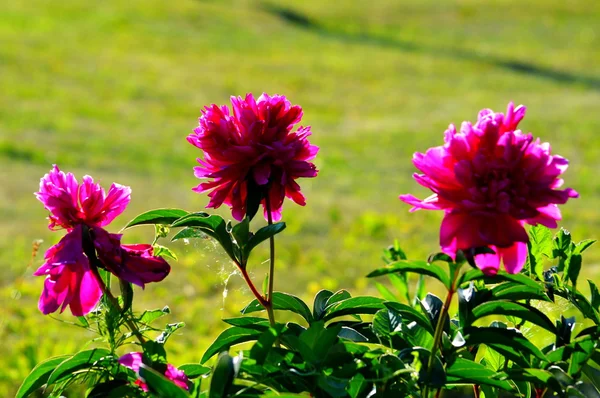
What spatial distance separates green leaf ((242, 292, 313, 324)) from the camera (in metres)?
1.32

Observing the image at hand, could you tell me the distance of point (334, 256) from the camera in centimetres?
611

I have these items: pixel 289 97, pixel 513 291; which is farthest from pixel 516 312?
pixel 289 97

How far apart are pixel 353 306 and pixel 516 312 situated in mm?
246

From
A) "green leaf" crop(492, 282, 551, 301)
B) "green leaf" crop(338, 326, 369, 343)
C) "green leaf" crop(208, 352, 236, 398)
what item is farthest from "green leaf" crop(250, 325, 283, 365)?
"green leaf" crop(492, 282, 551, 301)

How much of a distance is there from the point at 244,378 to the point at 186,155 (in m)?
8.64

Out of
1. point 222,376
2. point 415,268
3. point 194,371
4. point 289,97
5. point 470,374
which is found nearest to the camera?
point 222,376

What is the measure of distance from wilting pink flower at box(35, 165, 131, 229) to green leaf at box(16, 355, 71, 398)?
0.68ft

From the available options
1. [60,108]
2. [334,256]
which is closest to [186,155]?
[60,108]

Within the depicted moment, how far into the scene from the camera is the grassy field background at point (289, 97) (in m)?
5.44

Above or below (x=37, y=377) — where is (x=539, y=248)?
above

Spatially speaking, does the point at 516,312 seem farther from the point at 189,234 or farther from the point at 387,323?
the point at 189,234

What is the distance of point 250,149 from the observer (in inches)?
46.9

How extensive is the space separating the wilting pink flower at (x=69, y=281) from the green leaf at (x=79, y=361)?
0.08 m

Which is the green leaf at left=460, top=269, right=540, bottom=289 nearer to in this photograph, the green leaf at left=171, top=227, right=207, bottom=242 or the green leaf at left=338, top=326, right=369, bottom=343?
the green leaf at left=338, top=326, right=369, bottom=343
